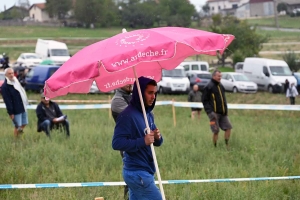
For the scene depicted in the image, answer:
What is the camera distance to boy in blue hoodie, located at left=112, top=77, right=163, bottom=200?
19.7 ft

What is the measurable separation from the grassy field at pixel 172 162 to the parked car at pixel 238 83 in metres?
19.0

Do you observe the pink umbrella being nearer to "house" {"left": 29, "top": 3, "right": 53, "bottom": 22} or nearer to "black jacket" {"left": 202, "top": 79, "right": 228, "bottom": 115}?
"black jacket" {"left": 202, "top": 79, "right": 228, "bottom": 115}

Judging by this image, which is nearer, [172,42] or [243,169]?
[172,42]

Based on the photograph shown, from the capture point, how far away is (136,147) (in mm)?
5949

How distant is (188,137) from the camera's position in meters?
13.9

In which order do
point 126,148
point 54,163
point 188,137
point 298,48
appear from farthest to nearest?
point 298,48
point 188,137
point 54,163
point 126,148

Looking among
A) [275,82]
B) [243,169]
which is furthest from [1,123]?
[275,82]

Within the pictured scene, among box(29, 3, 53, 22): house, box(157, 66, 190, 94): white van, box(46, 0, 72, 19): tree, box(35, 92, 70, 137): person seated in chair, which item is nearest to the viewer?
box(35, 92, 70, 137): person seated in chair

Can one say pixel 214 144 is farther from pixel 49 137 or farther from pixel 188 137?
pixel 49 137

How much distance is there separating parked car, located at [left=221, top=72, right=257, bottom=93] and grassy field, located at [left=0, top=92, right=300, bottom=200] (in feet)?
62.4

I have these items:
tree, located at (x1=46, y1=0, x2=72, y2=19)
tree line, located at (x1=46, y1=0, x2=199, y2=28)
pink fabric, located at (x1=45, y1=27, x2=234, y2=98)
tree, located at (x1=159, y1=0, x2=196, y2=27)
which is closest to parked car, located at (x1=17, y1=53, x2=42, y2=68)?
tree, located at (x1=159, y1=0, x2=196, y2=27)

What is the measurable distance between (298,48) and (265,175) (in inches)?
1912

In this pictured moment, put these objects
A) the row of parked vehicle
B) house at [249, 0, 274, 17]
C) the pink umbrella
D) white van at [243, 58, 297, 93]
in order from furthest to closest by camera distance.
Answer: house at [249, 0, 274, 17] < white van at [243, 58, 297, 93] < the row of parked vehicle < the pink umbrella

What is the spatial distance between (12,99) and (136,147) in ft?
25.7
